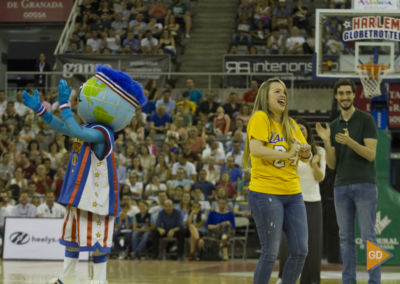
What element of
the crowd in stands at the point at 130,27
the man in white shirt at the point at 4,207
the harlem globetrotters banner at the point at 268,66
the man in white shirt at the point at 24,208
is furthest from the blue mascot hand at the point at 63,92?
the crowd in stands at the point at 130,27

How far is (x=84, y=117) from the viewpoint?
21.7 feet

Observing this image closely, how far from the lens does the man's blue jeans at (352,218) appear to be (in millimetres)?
6734

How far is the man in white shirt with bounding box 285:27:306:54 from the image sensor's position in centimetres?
1966

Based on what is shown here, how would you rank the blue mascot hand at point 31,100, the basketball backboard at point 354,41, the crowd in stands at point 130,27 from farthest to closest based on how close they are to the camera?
the crowd in stands at point 130,27 < the basketball backboard at point 354,41 < the blue mascot hand at point 31,100

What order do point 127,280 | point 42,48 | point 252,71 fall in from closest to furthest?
1. point 127,280
2. point 252,71
3. point 42,48

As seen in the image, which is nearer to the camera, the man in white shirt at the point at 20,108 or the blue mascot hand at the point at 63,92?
the blue mascot hand at the point at 63,92

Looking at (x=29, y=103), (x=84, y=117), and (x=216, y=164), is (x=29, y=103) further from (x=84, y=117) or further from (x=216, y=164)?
(x=216, y=164)

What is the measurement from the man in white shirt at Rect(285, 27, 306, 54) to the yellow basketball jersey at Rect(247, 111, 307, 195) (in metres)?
13.9

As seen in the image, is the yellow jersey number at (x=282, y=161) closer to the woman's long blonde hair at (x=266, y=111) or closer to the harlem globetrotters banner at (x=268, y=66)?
the woman's long blonde hair at (x=266, y=111)

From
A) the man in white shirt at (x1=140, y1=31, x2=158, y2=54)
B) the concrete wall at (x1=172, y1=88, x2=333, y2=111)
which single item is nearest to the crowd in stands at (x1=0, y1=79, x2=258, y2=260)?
the concrete wall at (x1=172, y1=88, x2=333, y2=111)

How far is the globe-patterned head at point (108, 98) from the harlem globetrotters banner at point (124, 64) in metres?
13.0

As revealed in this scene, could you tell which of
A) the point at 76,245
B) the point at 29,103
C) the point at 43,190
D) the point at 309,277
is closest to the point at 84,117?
the point at 29,103

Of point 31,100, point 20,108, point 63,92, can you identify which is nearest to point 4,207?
point 20,108

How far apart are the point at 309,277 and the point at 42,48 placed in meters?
24.0
